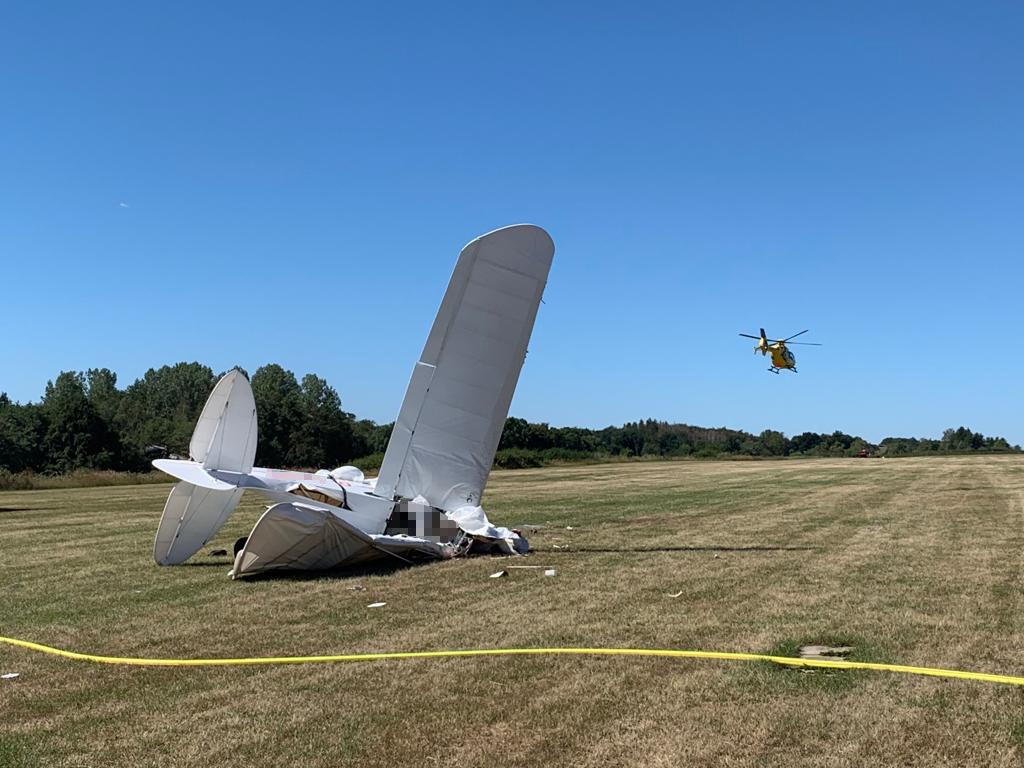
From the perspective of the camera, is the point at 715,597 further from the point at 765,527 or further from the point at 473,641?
the point at 765,527

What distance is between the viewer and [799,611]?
29.9 feet

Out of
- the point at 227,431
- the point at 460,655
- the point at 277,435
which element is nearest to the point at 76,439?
the point at 277,435

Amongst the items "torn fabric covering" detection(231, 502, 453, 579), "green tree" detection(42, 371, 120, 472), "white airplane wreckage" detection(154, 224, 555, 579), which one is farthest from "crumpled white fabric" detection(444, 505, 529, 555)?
"green tree" detection(42, 371, 120, 472)

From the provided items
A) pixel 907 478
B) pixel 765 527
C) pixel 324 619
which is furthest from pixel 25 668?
pixel 907 478

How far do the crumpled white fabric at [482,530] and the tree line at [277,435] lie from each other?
118ft

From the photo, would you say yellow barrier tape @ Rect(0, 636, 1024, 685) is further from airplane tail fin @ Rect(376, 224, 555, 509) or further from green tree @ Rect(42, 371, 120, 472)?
green tree @ Rect(42, 371, 120, 472)

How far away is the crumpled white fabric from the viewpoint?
14.3m

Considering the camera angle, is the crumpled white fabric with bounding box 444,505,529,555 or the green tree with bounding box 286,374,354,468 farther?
the green tree with bounding box 286,374,354,468

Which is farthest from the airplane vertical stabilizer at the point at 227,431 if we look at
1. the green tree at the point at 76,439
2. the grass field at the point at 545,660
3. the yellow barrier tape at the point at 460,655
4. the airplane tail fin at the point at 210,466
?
the green tree at the point at 76,439

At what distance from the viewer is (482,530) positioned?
565 inches

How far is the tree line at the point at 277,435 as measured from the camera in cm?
8031

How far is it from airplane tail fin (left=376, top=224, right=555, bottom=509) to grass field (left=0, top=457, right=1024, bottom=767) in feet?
5.79

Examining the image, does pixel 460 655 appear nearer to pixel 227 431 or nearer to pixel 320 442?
pixel 227 431

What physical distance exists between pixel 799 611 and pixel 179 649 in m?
6.08
